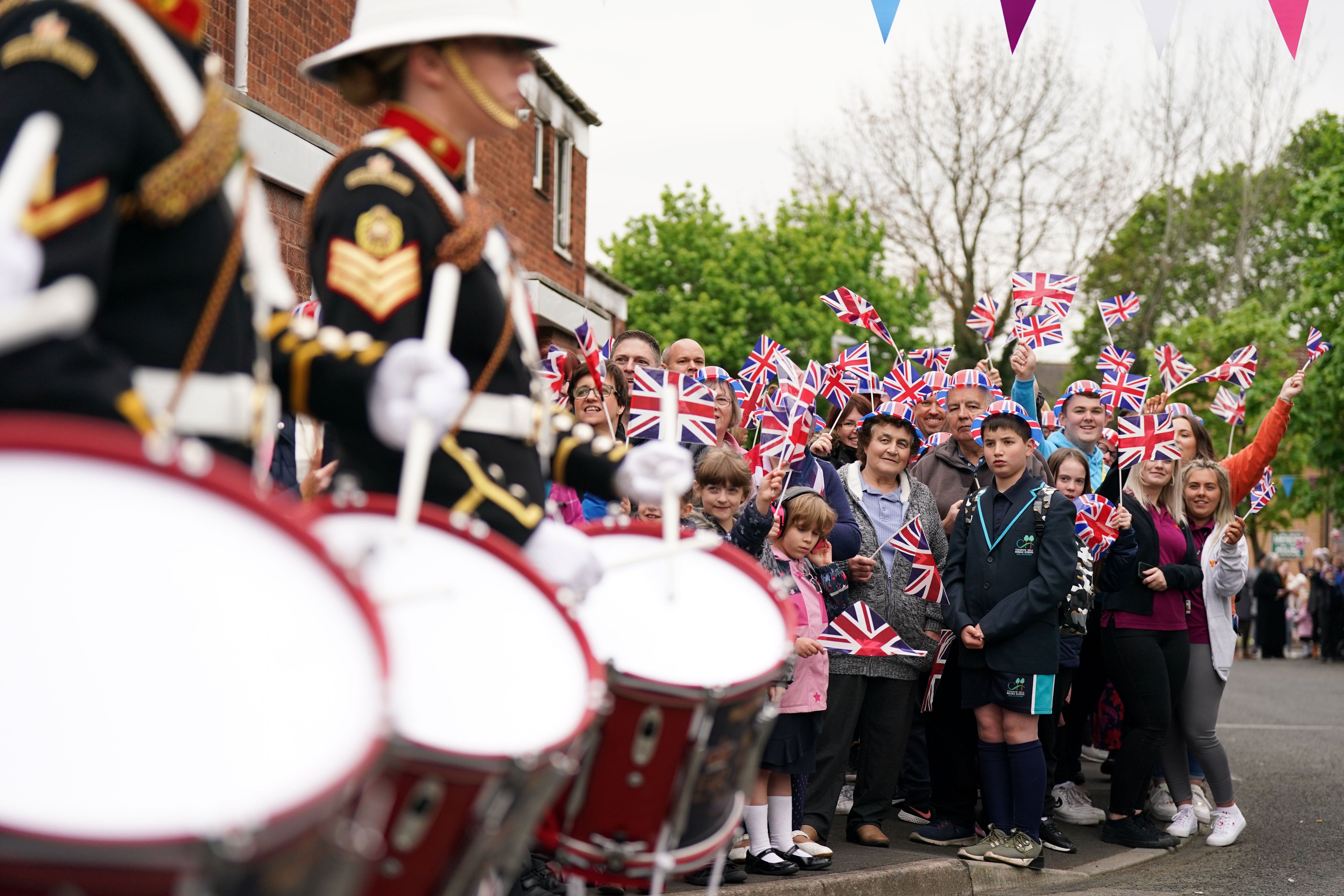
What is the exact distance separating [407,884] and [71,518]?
0.65 metres

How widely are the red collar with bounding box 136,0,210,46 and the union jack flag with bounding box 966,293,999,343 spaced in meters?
7.76

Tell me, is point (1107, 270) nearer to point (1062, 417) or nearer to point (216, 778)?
point (1062, 417)

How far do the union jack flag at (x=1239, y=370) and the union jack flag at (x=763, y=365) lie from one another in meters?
3.03

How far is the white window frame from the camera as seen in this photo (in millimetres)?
20688

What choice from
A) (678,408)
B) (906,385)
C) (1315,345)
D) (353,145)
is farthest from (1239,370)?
(353,145)

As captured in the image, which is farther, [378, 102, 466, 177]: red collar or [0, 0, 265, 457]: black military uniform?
[378, 102, 466, 177]: red collar

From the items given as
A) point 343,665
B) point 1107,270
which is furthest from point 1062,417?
point 1107,270

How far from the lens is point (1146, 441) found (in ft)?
24.5

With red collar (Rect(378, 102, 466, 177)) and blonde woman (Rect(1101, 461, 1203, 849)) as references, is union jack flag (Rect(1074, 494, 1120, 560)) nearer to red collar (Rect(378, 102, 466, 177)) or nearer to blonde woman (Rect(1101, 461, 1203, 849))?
blonde woman (Rect(1101, 461, 1203, 849))

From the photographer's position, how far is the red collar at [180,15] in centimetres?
198

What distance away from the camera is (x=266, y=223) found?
224 cm

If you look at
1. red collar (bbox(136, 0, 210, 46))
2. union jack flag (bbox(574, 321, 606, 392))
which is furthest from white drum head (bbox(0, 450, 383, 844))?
union jack flag (bbox(574, 321, 606, 392))

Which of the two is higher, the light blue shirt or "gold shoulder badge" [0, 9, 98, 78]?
"gold shoulder badge" [0, 9, 98, 78]

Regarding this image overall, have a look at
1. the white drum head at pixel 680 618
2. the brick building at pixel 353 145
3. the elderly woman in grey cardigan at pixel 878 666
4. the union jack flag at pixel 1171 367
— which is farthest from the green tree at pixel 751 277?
the white drum head at pixel 680 618
